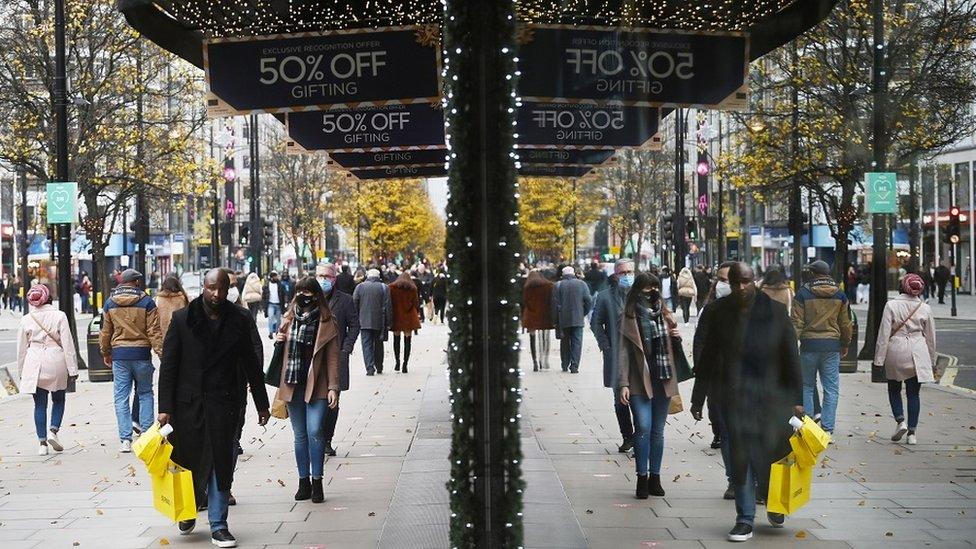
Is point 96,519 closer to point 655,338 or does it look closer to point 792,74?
point 655,338

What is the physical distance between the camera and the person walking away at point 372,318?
20.8 m

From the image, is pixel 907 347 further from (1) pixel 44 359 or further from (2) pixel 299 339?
(1) pixel 44 359

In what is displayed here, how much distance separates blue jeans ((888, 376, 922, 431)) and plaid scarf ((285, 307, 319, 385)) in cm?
547

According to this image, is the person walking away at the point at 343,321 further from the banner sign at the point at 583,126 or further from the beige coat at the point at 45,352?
the banner sign at the point at 583,126

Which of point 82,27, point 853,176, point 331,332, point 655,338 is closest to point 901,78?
point 853,176

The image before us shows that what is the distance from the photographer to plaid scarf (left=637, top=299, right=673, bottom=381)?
29.9ft

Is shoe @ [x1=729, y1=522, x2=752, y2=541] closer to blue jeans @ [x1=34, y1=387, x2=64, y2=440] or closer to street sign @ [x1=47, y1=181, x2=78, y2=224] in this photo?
blue jeans @ [x1=34, y1=387, x2=64, y2=440]

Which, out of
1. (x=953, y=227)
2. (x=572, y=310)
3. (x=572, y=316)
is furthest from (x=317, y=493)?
(x=953, y=227)

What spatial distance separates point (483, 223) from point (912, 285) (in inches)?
313

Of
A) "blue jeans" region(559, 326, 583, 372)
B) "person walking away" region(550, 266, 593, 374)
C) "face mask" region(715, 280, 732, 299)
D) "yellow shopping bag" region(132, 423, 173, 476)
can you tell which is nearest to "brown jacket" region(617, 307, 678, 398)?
"face mask" region(715, 280, 732, 299)

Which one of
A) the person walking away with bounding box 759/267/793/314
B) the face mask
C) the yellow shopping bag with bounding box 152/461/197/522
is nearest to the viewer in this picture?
the person walking away with bounding box 759/267/793/314

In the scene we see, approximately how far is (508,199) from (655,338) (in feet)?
15.5

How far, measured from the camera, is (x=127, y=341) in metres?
12.3

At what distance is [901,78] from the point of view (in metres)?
12.2
